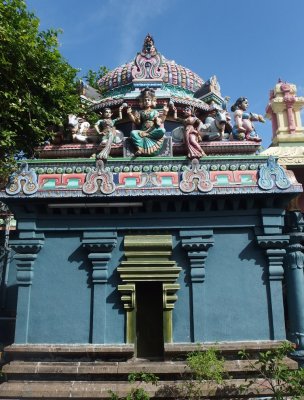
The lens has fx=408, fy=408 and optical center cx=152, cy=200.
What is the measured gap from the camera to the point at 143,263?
8250 mm

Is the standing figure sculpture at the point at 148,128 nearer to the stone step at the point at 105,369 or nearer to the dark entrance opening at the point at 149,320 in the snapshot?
the dark entrance opening at the point at 149,320

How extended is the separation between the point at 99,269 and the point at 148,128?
345 centimetres

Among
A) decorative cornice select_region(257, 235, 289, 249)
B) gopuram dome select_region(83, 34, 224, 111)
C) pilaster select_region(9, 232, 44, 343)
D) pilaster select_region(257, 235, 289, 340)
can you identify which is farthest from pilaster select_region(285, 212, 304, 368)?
pilaster select_region(9, 232, 44, 343)

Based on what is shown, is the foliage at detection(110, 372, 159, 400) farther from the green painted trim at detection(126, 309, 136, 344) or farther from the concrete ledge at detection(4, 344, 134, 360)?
the green painted trim at detection(126, 309, 136, 344)

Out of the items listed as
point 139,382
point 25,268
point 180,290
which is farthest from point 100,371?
point 25,268

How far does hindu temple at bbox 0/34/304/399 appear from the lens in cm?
779

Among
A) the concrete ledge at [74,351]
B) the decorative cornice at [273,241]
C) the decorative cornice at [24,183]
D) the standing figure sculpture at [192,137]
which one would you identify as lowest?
the concrete ledge at [74,351]

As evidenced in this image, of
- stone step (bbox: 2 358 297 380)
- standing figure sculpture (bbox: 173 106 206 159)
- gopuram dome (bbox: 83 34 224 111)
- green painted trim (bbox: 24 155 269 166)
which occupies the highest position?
gopuram dome (bbox: 83 34 224 111)

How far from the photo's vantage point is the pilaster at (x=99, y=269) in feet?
26.3

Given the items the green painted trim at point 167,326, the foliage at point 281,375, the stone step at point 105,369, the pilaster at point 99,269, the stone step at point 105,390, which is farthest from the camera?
the pilaster at point 99,269

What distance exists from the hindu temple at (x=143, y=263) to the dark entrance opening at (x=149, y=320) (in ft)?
0.07

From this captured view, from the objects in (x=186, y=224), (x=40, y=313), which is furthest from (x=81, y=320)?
(x=186, y=224)

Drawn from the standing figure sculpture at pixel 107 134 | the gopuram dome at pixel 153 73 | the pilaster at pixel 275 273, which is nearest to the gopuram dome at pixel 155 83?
the gopuram dome at pixel 153 73

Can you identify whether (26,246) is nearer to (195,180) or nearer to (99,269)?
(99,269)
